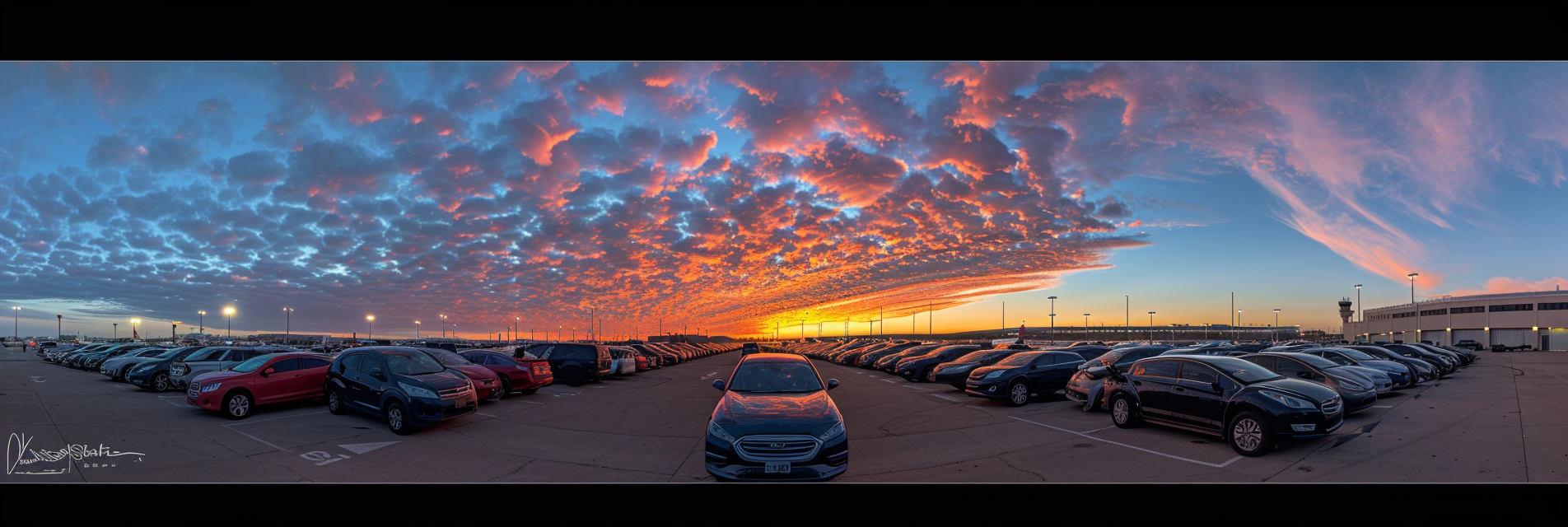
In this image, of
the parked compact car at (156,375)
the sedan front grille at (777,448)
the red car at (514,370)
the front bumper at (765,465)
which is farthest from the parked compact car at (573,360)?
the sedan front grille at (777,448)

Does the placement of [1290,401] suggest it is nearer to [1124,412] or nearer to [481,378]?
[1124,412]

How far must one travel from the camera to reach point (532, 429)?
A: 1160cm

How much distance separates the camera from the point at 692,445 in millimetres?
9875

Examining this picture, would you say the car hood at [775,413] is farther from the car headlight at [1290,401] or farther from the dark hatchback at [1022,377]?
the dark hatchback at [1022,377]

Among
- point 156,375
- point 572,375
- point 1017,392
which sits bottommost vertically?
point 572,375

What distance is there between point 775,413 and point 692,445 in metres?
2.75

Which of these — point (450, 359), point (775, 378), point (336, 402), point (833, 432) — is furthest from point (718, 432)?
point (450, 359)

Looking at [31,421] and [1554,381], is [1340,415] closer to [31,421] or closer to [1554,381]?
[1554,381]

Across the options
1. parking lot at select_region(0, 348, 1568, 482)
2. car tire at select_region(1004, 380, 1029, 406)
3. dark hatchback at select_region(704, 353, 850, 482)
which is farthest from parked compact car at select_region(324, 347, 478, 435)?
car tire at select_region(1004, 380, 1029, 406)

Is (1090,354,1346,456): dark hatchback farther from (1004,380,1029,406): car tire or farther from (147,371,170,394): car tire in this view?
(147,371,170,394): car tire

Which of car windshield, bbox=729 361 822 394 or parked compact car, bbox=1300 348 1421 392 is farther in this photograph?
parked compact car, bbox=1300 348 1421 392

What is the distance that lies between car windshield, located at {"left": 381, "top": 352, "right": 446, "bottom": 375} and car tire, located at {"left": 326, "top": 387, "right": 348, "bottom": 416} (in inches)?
58.0

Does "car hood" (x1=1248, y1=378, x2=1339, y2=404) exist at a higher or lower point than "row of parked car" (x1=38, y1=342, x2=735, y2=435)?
higher

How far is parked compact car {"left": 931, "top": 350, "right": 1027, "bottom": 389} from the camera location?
1870 cm
